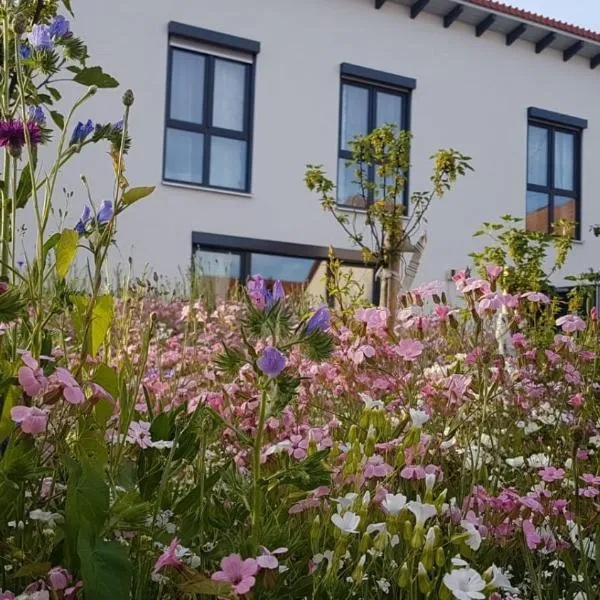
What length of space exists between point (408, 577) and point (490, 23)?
476 inches

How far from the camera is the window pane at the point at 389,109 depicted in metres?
11.2

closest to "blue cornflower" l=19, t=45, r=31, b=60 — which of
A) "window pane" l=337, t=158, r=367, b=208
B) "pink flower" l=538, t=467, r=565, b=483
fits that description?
"pink flower" l=538, t=467, r=565, b=483

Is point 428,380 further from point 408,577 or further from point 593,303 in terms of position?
point 593,303

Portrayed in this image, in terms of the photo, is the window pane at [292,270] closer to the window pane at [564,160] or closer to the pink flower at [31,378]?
the window pane at [564,160]

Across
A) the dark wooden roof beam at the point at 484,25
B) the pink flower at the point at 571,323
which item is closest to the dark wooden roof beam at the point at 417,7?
the dark wooden roof beam at the point at 484,25

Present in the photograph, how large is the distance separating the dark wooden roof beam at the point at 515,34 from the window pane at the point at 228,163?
5180mm

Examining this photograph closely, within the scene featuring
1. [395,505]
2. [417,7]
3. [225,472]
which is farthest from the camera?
[417,7]

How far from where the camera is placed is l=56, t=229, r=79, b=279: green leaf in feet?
4.68

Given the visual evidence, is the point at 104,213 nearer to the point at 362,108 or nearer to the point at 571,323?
the point at 571,323

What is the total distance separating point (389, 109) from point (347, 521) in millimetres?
10696

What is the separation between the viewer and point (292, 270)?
412 inches

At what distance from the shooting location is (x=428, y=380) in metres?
2.51

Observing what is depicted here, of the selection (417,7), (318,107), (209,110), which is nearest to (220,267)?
(209,110)

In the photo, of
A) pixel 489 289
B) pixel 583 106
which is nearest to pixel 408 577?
pixel 489 289
